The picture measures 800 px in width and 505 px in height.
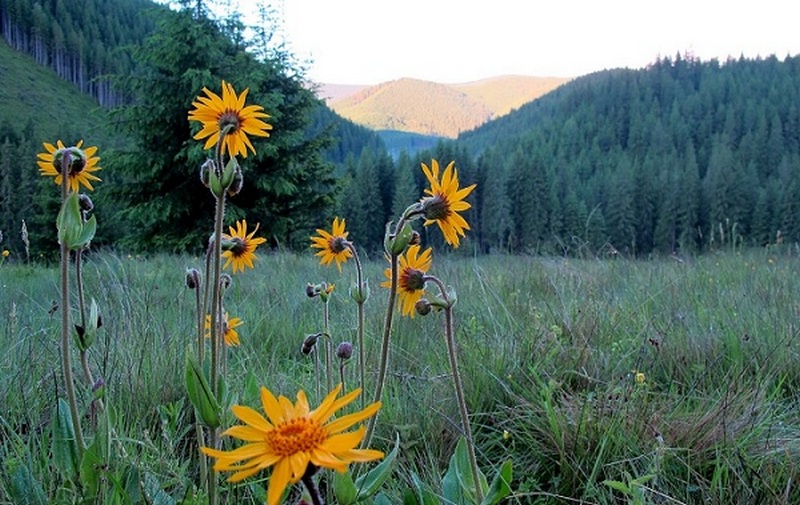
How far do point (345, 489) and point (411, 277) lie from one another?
0.55 m

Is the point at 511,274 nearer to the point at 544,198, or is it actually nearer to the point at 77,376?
the point at 77,376

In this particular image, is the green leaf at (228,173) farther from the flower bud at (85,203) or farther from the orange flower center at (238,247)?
the orange flower center at (238,247)

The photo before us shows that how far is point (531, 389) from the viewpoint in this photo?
2.05 meters

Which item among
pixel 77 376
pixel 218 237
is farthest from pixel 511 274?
pixel 218 237

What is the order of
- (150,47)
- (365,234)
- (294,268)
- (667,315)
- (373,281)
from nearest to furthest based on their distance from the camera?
(667,315)
(373,281)
(294,268)
(150,47)
(365,234)

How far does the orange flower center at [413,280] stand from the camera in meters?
1.38

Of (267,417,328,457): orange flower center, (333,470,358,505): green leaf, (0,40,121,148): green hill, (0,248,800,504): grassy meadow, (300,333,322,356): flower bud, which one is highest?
(0,40,121,148): green hill

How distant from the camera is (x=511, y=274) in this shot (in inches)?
185

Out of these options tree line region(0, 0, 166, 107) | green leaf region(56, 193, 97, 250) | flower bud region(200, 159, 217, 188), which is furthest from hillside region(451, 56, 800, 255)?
tree line region(0, 0, 166, 107)

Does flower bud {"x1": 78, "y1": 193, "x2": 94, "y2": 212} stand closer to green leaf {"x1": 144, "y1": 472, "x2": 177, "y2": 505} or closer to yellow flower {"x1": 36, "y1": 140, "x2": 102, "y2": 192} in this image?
yellow flower {"x1": 36, "y1": 140, "x2": 102, "y2": 192}

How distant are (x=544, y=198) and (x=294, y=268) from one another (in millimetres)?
57497

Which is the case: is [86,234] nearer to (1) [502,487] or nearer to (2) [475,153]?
(1) [502,487]

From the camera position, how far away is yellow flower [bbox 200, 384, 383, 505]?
2.08ft

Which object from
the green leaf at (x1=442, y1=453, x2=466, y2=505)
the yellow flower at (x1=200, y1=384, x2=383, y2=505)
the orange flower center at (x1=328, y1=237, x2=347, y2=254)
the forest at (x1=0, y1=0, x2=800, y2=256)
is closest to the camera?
the yellow flower at (x1=200, y1=384, x2=383, y2=505)
